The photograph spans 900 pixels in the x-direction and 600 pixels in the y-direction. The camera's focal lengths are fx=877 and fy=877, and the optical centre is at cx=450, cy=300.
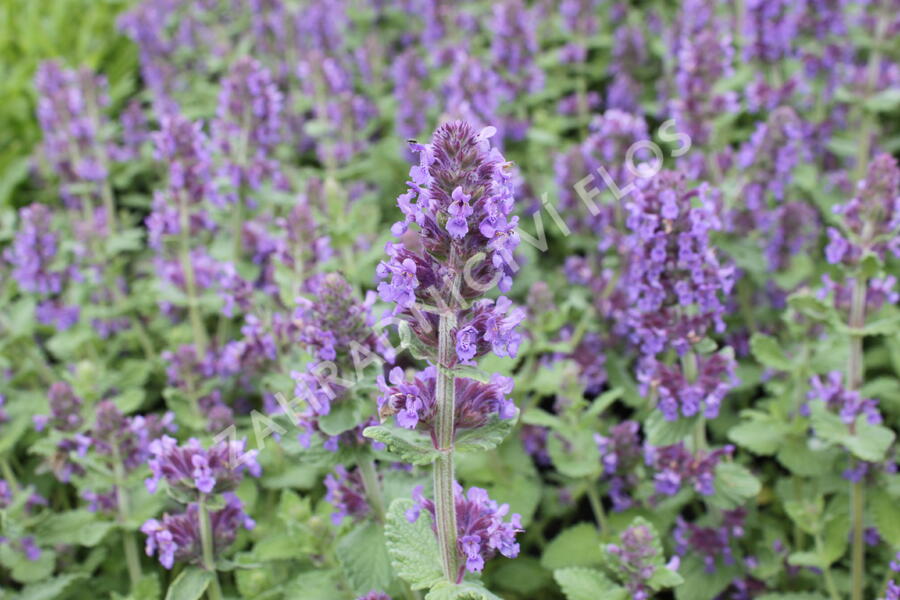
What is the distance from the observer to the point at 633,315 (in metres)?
4.13

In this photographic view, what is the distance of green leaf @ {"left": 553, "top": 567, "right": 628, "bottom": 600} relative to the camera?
3682mm

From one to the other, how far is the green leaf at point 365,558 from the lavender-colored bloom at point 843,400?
91.4 inches

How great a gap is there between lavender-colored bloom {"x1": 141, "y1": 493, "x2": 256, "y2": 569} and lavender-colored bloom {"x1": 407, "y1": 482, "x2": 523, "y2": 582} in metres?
0.96

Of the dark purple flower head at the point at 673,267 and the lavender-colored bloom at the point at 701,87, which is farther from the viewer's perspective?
the lavender-colored bloom at the point at 701,87

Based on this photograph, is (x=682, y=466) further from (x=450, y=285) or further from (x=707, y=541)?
(x=450, y=285)

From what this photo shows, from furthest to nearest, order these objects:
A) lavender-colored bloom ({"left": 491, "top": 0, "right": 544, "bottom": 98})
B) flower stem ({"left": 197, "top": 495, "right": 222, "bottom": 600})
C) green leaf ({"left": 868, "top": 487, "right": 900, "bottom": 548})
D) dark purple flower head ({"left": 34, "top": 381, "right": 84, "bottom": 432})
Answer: lavender-colored bloom ({"left": 491, "top": 0, "right": 544, "bottom": 98}) < dark purple flower head ({"left": 34, "top": 381, "right": 84, "bottom": 432}) < green leaf ({"left": 868, "top": 487, "right": 900, "bottom": 548}) < flower stem ({"left": 197, "top": 495, "right": 222, "bottom": 600})

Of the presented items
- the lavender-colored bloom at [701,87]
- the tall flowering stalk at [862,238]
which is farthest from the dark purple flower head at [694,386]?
the lavender-colored bloom at [701,87]

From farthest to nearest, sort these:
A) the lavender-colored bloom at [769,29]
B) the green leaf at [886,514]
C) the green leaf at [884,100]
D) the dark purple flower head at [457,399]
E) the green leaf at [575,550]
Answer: the lavender-colored bloom at [769,29]
the green leaf at [884,100]
the green leaf at [575,550]
the green leaf at [886,514]
the dark purple flower head at [457,399]

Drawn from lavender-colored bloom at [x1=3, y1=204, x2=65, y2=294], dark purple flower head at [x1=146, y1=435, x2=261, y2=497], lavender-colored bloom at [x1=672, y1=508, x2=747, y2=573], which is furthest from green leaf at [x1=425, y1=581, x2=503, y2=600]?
lavender-colored bloom at [x1=3, y1=204, x2=65, y2=294]

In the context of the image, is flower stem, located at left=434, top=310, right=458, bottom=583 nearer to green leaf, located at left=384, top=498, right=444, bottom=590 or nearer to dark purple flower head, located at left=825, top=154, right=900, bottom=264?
green leaf, located at left=384, top=498, right=444, bottom=590

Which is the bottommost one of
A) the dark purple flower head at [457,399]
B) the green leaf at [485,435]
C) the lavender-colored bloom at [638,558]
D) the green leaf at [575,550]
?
the green leaf at [575,550]

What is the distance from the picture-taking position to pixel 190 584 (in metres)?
3.55

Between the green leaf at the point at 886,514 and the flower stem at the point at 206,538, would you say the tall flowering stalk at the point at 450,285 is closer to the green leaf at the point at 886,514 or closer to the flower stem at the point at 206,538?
the flower stem at the point at 206,538

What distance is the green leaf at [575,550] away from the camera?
4.40 meters
